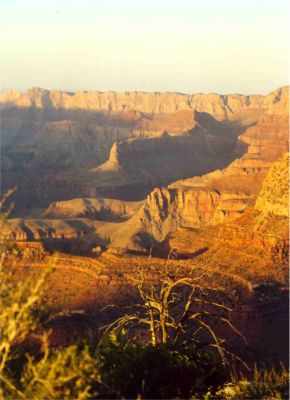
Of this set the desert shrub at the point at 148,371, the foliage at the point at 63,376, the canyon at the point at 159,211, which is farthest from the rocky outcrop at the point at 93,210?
the foliage at the point at 63,376

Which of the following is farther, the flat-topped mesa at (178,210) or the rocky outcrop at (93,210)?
the rocky outcrop at (93,210)

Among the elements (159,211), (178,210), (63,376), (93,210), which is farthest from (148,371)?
(93,210)

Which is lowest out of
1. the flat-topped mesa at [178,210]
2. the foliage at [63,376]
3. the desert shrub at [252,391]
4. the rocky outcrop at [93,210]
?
the rocky outcrop at [93,210]

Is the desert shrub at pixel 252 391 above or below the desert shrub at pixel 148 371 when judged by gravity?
below

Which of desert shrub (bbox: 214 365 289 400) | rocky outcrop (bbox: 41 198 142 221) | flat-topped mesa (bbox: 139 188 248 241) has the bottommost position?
rocky outcrop (bbox: 41 198 142 221)

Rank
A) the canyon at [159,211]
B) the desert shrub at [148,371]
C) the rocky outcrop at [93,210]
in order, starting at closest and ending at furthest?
the desert shrub at [148,371], the canyon at [159,211], the rocky outcrop at [93,210]

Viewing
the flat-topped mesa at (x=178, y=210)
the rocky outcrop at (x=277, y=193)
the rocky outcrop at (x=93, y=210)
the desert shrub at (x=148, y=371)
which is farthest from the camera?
the rocky outcrop at (x=93, y=210)

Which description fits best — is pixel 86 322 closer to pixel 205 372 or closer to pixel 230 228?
pixel 230 228

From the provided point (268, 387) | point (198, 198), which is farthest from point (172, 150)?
point (268, 387)

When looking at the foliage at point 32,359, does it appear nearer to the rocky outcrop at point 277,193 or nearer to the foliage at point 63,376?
the foliage at point 63,376

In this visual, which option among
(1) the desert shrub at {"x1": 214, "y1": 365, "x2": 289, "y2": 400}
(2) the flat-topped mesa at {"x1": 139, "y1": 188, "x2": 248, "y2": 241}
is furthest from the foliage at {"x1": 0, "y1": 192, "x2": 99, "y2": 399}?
(2) the flat-topped mesa at {"x1": 139, "y1": 188, "x2": 248, "y2": 241}

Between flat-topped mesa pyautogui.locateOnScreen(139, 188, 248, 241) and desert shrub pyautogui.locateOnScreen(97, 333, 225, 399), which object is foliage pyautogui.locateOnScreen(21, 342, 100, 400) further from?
flat-topped mesa pyautogui.locateOnScreen(139, 188, 248, 241)
